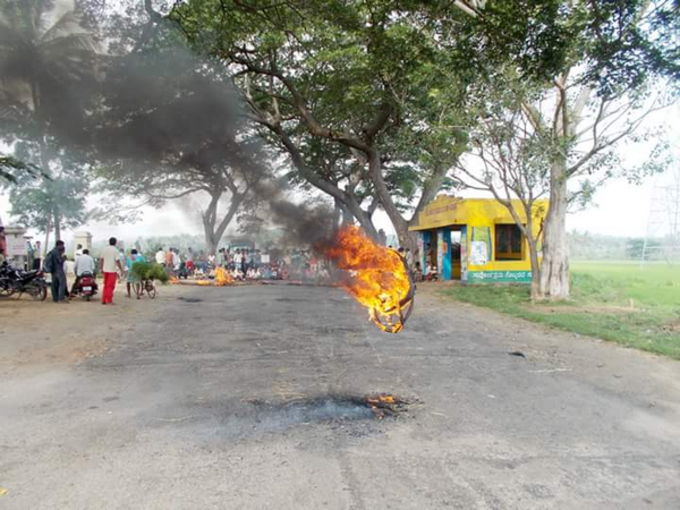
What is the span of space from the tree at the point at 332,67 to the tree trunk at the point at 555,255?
3.39 metres

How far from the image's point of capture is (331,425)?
4.29 meters

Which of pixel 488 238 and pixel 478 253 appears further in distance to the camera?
pixel 488 238

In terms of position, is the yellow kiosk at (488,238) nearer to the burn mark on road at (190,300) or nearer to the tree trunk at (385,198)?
the tree trunk at (385,198)

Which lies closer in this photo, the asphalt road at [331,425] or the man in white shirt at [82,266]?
the asphalt road at [331,425]

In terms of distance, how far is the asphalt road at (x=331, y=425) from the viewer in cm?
315

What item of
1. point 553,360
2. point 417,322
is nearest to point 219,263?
point 417,322

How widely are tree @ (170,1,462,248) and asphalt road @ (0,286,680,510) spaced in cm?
577

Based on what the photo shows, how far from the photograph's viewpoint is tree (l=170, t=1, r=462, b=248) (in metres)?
9.80

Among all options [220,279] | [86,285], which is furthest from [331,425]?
[220,279]

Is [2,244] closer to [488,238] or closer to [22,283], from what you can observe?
[22,283]

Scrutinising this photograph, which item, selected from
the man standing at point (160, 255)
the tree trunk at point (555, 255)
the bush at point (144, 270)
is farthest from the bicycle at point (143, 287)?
the tree trunk at point (555, 255)

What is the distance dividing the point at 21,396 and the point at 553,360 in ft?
21.6

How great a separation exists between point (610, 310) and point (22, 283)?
49.8ft

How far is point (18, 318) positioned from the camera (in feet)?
34.3
